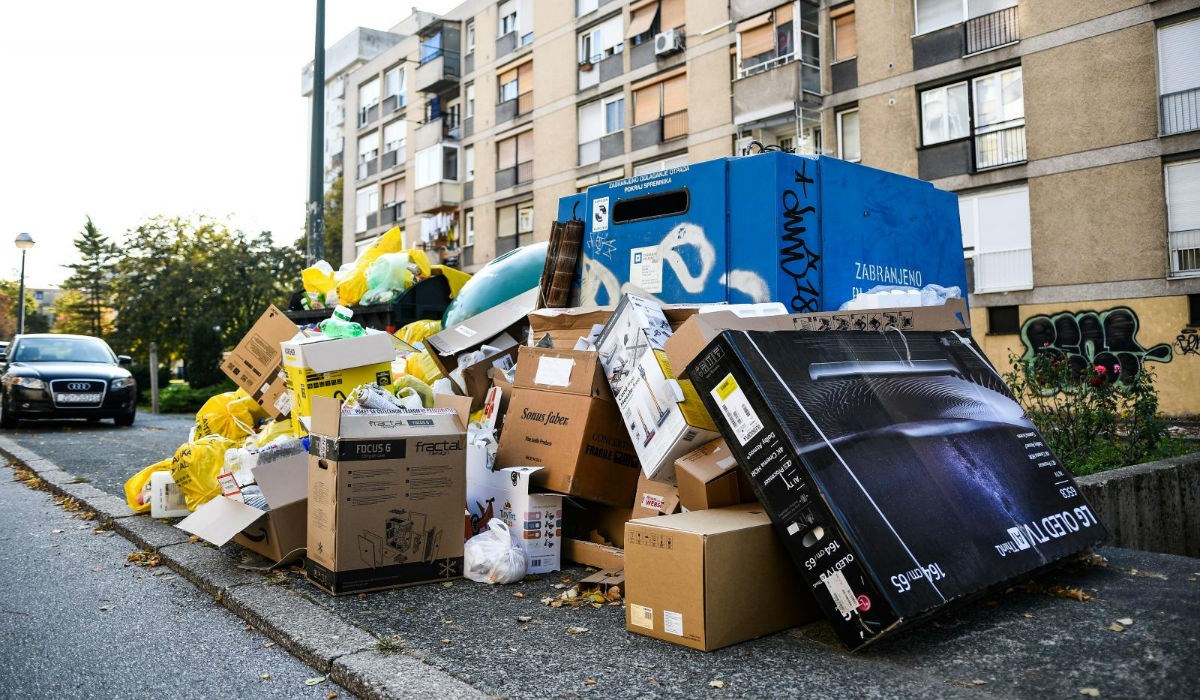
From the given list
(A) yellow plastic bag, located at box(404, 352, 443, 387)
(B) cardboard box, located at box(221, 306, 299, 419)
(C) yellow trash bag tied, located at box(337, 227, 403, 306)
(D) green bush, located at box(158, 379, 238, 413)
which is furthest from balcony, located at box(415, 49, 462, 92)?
(A) yellow plastic bag, located at box(404, 352, 443, 387)

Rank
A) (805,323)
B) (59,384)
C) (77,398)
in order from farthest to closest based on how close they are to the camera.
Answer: (77,398), (59,384), (805,323)

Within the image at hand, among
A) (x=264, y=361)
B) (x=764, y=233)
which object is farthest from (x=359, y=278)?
(x=764, y=233)

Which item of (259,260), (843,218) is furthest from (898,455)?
(259,260)

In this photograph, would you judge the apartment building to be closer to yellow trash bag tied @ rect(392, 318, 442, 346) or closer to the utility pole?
yellow trash bag tied @ rect(392, 318, 442, 346)

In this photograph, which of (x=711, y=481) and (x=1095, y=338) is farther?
(x=1095, y=338)

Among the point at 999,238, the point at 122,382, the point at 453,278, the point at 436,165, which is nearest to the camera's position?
the point at 453,278

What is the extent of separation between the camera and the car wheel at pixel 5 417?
11.6m

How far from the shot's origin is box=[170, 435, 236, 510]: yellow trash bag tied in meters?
4.77

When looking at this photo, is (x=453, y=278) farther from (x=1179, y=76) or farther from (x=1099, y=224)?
(x=1179, y=76)

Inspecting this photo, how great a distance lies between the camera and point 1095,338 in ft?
47.8

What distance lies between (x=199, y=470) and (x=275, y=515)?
138cm

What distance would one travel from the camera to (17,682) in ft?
8.63

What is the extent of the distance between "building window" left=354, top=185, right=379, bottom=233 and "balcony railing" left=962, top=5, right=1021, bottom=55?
2448cm

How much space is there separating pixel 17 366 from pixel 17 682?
11067 mm
